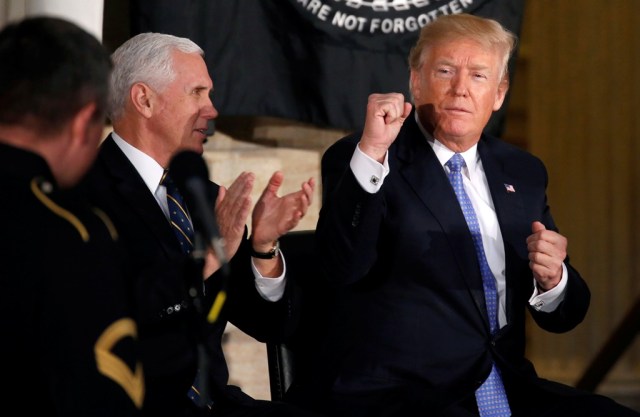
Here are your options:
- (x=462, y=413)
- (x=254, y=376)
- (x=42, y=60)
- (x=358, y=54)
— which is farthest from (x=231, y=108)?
(x=42, y=60)

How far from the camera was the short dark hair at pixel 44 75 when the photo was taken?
1992 millimetres

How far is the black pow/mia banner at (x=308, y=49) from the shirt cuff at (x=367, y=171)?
1281mm

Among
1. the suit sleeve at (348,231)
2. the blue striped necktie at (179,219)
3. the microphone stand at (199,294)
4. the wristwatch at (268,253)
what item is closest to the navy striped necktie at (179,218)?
the blue striped necktie at (179,219)

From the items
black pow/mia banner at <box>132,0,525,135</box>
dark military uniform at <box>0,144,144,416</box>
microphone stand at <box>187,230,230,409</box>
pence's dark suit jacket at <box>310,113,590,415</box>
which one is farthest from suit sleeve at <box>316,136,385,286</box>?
black pow/mia banner at <box>132,0,525,135</box>

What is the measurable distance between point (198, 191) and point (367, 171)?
2.56ft

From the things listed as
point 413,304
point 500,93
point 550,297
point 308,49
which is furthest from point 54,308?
point 308,49

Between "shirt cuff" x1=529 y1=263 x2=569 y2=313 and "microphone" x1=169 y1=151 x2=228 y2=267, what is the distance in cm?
121

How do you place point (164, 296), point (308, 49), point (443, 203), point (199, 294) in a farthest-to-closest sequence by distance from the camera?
point (308, 49) < point (443, 203) < point (164, 296) < point (199, 294)

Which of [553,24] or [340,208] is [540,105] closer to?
[553,24]

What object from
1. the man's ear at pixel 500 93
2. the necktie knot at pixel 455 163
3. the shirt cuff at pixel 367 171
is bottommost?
the necktie knot at pixel 455 163

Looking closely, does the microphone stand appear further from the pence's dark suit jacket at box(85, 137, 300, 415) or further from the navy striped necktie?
the navy striped necktie

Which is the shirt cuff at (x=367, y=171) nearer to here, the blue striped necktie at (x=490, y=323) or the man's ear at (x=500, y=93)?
the blue striped necktie at (x=490, y=323)

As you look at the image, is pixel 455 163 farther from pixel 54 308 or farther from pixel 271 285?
pixel 54 308

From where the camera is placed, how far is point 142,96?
10.4ft
